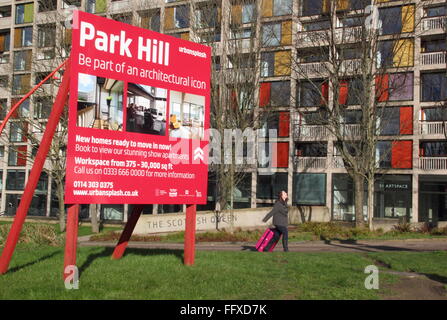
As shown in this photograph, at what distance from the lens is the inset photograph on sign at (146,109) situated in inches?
361

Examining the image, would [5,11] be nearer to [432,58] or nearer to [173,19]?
[173,19]

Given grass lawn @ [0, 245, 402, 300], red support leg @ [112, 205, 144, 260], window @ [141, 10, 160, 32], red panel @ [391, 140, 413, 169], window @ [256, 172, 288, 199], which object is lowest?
grass lawn @ [0, 245, 402, 300]

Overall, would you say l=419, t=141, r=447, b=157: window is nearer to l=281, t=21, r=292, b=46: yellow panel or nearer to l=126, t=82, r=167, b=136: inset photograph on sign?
l=281, t=21, r=292, b=46: yellow panel

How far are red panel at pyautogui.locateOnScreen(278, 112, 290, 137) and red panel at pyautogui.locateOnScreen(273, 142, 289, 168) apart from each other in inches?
29.9

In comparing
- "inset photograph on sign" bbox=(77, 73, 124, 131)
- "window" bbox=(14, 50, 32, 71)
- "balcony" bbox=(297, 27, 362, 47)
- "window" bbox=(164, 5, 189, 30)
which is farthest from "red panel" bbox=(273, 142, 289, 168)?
"inset photograph on sign" bbox=(77, 73, 124, 131)

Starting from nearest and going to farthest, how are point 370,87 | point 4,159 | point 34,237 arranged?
point 34,237 → point 370,87 → point 4,159

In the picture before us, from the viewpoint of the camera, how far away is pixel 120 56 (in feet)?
30.1

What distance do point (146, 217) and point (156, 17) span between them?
14309 mm

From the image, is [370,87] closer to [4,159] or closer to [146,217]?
[146,217]

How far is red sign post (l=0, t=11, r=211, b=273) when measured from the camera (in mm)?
8562

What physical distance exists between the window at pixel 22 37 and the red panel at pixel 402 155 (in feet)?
112
